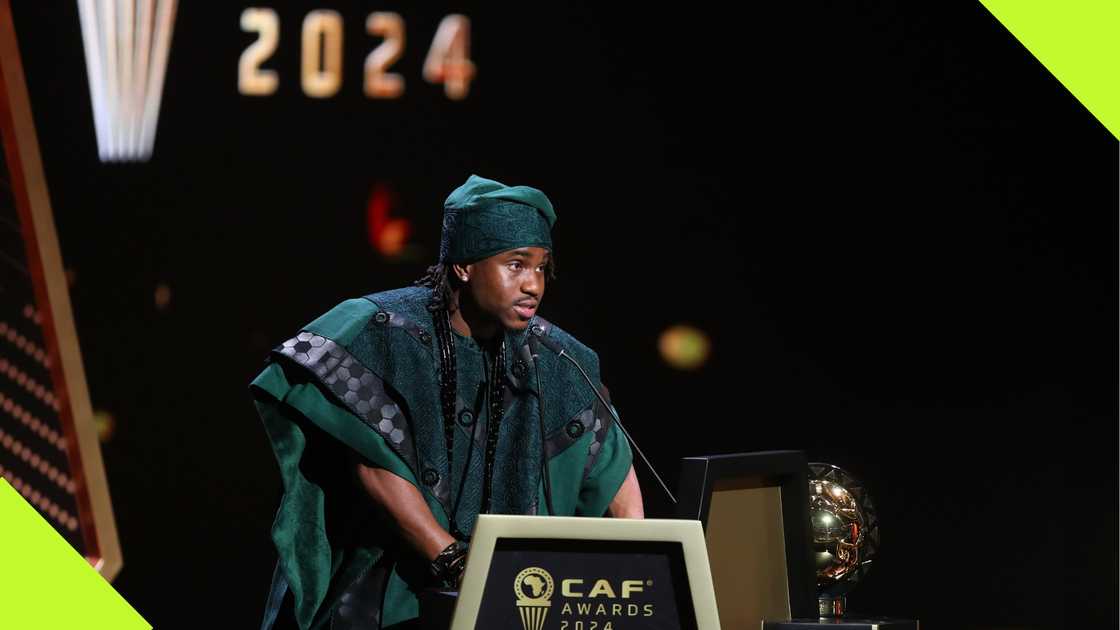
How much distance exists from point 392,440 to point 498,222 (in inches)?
13.9

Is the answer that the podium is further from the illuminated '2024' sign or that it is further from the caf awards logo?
the illuminated '2024' sign

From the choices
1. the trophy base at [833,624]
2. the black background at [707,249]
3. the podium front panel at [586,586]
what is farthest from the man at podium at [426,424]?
the black background at [707,249]

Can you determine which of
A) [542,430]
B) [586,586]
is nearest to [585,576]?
[586,586]

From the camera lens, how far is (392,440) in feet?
7.84

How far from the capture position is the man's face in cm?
246

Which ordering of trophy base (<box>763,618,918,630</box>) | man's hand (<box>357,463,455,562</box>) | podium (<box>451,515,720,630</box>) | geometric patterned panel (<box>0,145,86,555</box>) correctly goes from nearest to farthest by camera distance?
podium (<box>451,515,720,630</box>) < trophy base (<box>763,618,918,630</box>) < man's hand (<box>357,463,455,562</box>) < geometric patterned panel (<box>0,145,86,555</box>)

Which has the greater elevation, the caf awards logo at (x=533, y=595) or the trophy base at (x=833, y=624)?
the caf awards logo at (x=533, y=595)

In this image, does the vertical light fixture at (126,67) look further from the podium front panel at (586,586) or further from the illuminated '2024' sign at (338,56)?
the podium front panel at (586,586)

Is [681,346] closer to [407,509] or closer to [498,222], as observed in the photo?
[498,222]

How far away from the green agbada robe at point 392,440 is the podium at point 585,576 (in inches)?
28.0

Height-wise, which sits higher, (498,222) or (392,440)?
(498,222)

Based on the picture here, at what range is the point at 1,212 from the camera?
3928mm

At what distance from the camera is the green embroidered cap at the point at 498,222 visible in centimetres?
244

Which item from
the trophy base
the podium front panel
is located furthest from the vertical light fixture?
the podium front panel
